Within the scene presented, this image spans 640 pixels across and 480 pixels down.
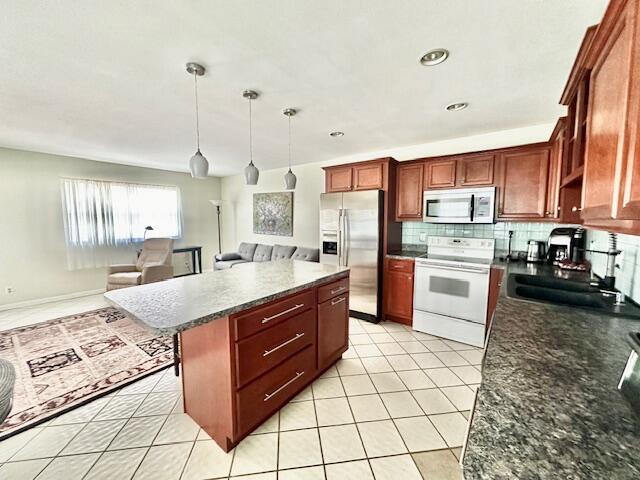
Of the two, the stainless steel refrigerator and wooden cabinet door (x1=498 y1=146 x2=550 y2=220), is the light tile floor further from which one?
wooden cabinet door (x1=498 y1=146 x2=550 y2=220)

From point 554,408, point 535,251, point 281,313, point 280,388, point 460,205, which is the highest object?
point 460,205

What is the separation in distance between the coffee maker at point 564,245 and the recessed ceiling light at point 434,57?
2.12m

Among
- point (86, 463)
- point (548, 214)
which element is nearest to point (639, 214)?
point (548, 214)

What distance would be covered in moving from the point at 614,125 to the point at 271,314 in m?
1.80

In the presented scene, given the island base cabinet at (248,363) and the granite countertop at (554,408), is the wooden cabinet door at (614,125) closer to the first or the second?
the granite countertop at (554,408)

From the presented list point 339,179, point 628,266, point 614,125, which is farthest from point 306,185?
point 614,125

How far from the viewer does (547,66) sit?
5.78ft

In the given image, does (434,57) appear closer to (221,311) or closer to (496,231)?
(221,311)

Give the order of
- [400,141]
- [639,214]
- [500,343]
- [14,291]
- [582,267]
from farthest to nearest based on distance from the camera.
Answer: [14,291] → [400,141] → [582,267] → [500,343] → [639,214]

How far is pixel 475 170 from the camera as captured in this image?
3057mm

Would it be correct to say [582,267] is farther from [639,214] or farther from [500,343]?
[639,214]

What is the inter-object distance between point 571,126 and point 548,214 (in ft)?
4.13

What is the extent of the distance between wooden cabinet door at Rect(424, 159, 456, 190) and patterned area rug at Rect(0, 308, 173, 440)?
→ 3.58 metres

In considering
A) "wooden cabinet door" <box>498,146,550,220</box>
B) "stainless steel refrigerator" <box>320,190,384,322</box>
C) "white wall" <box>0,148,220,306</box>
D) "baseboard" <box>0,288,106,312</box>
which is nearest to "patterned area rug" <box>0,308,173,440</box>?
"baseboard" <box>0,288,106,312</box>
